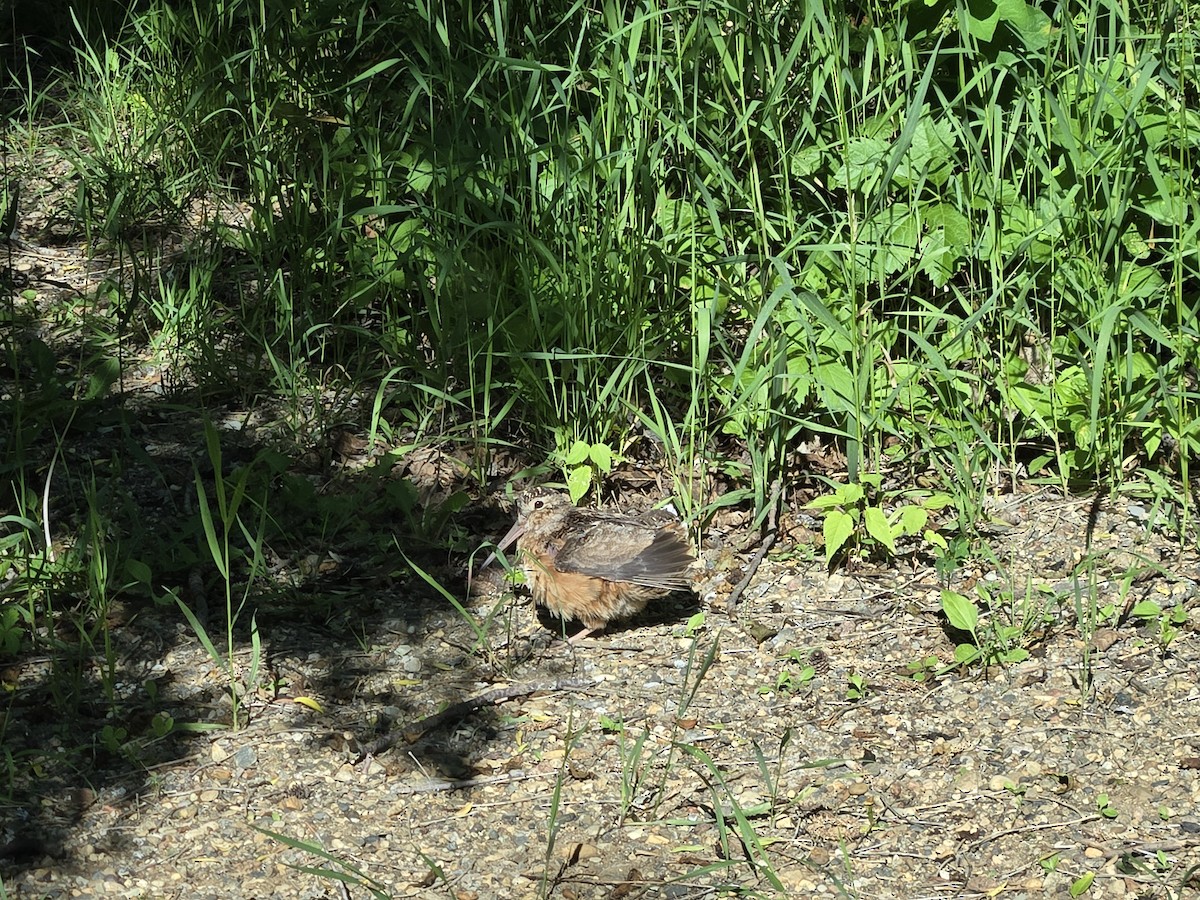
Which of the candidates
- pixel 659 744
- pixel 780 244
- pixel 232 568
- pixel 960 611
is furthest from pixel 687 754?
pixel 780 244

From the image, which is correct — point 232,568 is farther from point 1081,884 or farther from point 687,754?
point 1081,884

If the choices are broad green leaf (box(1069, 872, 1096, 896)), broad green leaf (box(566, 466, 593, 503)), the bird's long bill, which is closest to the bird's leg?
the bird's long bill

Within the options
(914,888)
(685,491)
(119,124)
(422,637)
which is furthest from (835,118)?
(119,124)

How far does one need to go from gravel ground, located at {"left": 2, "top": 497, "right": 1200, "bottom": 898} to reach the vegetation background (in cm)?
27

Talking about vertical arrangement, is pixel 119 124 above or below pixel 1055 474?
above

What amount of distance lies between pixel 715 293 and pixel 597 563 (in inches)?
36.8

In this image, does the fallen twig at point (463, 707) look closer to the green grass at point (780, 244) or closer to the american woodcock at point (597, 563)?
the american woodcock at point (597, 563)

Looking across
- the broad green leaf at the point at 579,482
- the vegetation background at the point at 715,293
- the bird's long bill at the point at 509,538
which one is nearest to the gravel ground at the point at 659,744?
the bird's long bill at the point at 509,538

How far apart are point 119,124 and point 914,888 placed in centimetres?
430

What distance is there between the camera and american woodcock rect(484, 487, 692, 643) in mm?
3529

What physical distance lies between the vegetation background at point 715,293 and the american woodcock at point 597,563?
0.97 feet

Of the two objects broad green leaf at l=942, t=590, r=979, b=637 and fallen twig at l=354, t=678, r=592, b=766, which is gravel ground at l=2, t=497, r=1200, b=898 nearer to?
fallen twig at l=354, t=678, r=592, b=766

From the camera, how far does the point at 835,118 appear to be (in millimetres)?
4078

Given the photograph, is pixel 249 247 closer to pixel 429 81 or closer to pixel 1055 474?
pixel 429 81
